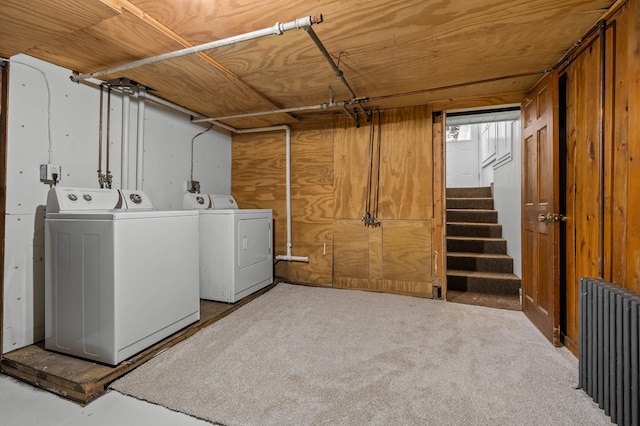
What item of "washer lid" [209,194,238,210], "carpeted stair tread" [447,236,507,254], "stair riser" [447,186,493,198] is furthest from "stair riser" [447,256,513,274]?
"washer lid" [209,194,238,210]

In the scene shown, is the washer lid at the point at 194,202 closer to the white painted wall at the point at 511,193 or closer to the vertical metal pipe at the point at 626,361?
the vertical metal pipe at the point at 626,361

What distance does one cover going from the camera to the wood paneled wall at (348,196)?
10.5 feet

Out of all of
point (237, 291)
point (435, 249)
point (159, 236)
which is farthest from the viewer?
point (435, 249)

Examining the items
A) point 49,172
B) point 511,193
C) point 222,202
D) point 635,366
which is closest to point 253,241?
point 222,202

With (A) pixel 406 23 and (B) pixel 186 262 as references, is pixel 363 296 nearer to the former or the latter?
(B) pixel 186 262

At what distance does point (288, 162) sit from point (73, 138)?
6.85 feet

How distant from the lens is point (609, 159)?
1.60 metres

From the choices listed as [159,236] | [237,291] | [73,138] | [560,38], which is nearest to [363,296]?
[237,291]

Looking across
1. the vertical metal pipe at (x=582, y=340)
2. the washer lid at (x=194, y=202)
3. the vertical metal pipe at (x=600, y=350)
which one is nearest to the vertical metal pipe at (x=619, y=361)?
the vertical metal pipe at (x=600, y=350)

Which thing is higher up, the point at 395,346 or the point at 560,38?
the point at 560,38

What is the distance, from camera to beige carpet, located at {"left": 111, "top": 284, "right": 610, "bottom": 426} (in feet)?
4.59

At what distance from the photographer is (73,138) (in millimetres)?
2193

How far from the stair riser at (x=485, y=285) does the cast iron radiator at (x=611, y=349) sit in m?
1.78

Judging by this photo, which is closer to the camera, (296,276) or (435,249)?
(435,249)
